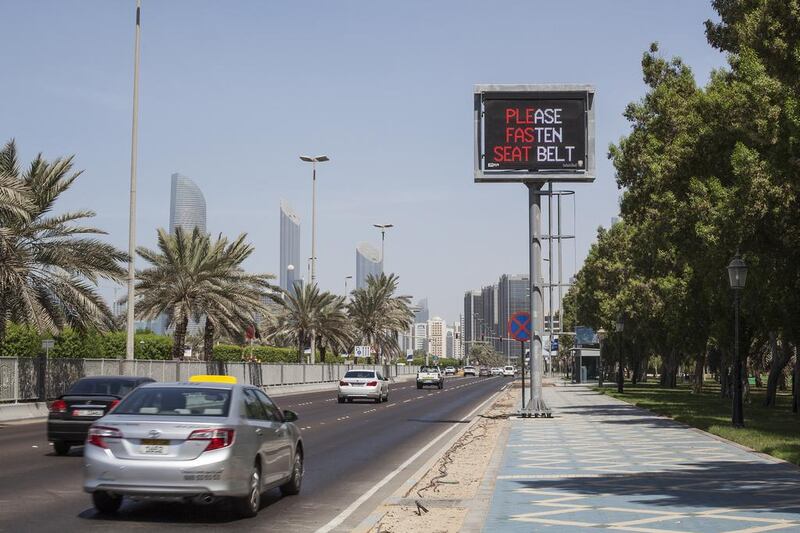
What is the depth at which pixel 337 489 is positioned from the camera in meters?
14.7

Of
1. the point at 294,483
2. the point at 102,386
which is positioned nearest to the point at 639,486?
the point at 294,483

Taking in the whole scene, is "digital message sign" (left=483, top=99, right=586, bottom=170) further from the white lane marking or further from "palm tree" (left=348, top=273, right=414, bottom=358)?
"palm tree" (left=348, top=273, right=414, bottom=358)

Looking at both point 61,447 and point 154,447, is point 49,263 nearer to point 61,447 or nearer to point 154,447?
point 61,447

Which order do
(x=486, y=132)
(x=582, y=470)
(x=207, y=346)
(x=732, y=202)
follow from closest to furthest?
(x=582, y=470) < (x=732, y=202) < (x=486, y=132) < (x=207, y=346)

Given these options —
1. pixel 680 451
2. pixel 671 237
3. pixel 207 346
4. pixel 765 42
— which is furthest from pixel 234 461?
pixel 207 346

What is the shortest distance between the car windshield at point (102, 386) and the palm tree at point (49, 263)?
1325 cm

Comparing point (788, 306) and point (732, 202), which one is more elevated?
point (732, 202)

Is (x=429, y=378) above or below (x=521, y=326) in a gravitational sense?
below

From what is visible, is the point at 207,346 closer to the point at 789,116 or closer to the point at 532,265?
the point at 532,265

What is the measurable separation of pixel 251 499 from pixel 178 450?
1.15 meters

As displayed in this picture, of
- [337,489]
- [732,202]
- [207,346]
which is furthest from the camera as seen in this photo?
[207,346]

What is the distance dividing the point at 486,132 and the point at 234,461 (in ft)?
69.1

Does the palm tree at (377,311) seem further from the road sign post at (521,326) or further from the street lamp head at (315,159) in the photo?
the road sign post at (521,326)

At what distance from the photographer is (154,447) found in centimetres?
1095
